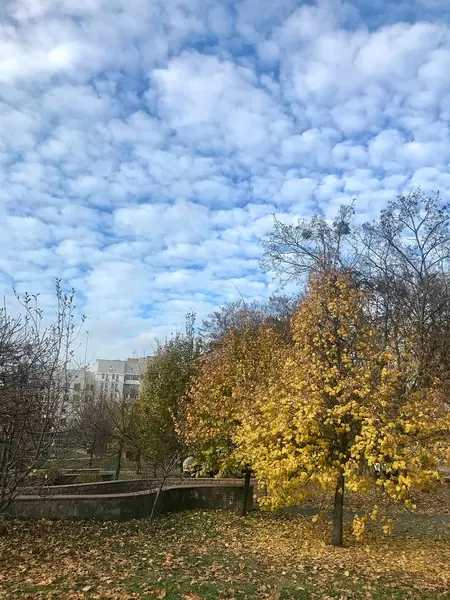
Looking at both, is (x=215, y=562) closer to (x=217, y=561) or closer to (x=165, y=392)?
(x=217, y=561)

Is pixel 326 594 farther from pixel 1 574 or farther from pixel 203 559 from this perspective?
pixel 1 574

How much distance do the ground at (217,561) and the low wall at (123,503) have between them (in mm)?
327

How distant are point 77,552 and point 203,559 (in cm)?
197

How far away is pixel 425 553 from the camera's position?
29.4ft

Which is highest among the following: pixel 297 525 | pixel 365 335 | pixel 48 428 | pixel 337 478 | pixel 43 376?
pixel 365 335

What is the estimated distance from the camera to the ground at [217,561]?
5945mm

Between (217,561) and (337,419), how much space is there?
293 cm

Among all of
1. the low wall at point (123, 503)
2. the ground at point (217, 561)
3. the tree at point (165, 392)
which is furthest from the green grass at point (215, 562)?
the tree at point (165, 392)

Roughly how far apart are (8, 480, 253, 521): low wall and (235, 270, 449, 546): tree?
119 inches

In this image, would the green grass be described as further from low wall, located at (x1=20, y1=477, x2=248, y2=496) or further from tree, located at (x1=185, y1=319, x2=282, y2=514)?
tree, located at (x1=185, y1=319, x2=282, y2=514)

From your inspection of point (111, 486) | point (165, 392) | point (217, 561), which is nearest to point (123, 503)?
point (111, 486)

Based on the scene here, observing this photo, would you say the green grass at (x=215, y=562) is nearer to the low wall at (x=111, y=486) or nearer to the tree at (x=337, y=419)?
the tree at (x=337, y=419)

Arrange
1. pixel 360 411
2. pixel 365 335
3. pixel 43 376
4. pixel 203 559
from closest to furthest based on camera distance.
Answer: pixel 203 559 < pixel 360 411 < pixel 43 376 < pixel 365 335

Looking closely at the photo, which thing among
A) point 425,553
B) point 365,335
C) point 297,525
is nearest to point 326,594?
point 425,553
